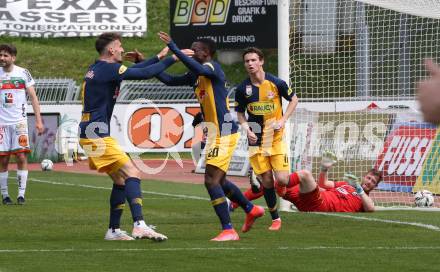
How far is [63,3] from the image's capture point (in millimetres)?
39469

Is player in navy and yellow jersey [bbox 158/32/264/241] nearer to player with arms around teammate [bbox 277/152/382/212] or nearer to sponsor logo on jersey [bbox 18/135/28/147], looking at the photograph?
player with arms around teammate [bbox 277/152/382/212]

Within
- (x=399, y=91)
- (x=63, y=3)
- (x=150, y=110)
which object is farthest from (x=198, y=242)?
(x=63, y=3)

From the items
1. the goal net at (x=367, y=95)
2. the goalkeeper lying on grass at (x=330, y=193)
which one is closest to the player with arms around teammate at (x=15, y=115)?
the goalkeeper lying on grass at (x=330, y=193)

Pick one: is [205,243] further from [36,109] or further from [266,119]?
[36,109]

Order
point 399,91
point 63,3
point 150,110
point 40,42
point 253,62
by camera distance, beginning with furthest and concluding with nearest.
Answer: point 40,42, point 63,3, point 150,110, point 399,91, point 253,62

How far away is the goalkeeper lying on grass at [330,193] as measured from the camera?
12.4 m

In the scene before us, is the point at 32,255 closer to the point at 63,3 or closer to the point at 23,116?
the point at 23,116

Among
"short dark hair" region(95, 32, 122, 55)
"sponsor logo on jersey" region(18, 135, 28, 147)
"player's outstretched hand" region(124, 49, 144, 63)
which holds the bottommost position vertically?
"sponsor logo on jersey" region(18, 135, 28, 147)

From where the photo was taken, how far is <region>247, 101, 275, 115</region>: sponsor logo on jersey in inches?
445

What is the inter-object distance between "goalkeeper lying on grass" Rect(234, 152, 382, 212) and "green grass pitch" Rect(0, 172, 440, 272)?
0.78ft

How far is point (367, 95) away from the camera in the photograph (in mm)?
18172

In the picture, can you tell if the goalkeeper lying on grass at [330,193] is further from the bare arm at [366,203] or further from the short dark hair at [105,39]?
the short dark hair at [105,39]

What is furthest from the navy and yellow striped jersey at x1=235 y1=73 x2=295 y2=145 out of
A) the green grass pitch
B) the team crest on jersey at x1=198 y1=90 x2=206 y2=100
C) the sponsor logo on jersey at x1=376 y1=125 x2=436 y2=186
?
the sponsor logo on jersey at x1=376 y1=125 x2=436 y2=186

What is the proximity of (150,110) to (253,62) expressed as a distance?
1849 cm
